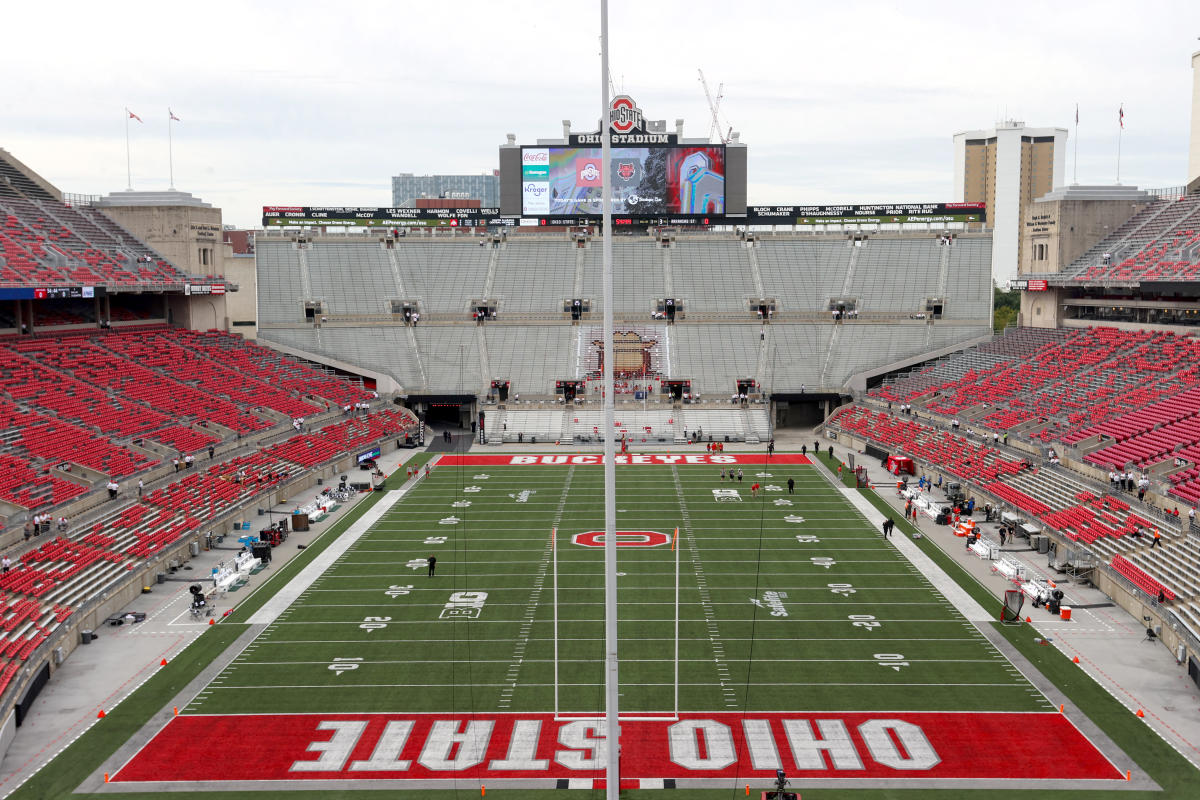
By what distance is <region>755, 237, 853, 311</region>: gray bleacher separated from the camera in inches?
2256

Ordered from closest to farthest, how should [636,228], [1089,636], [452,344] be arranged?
1. [1089,636]
2. [452,344]
3. [636,228]

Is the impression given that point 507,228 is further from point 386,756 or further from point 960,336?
point 386,756

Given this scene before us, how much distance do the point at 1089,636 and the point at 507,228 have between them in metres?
47.6

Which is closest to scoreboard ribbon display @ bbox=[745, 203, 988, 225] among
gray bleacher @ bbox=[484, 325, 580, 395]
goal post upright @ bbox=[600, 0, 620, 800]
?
gray bleacher @ bbox=[484, 325, 580, 395]

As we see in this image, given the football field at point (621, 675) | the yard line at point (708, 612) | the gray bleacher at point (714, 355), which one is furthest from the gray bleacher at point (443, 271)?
the football field at point (621, 675)

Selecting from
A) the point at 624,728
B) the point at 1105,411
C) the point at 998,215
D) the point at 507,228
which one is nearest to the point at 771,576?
the point at 624,728

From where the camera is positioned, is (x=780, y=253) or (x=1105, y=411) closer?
(x=1105, y=411)

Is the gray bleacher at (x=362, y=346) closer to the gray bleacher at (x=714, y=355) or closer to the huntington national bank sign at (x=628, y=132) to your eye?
the gray bleacher at (x=714, y=355)

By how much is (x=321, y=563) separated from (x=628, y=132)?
37.3 m

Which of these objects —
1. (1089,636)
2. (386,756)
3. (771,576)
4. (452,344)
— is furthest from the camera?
(452,344)

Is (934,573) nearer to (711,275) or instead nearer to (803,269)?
(711,275)

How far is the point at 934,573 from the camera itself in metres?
25.5

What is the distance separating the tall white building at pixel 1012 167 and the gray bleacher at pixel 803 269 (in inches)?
3924

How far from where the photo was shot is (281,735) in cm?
1648
